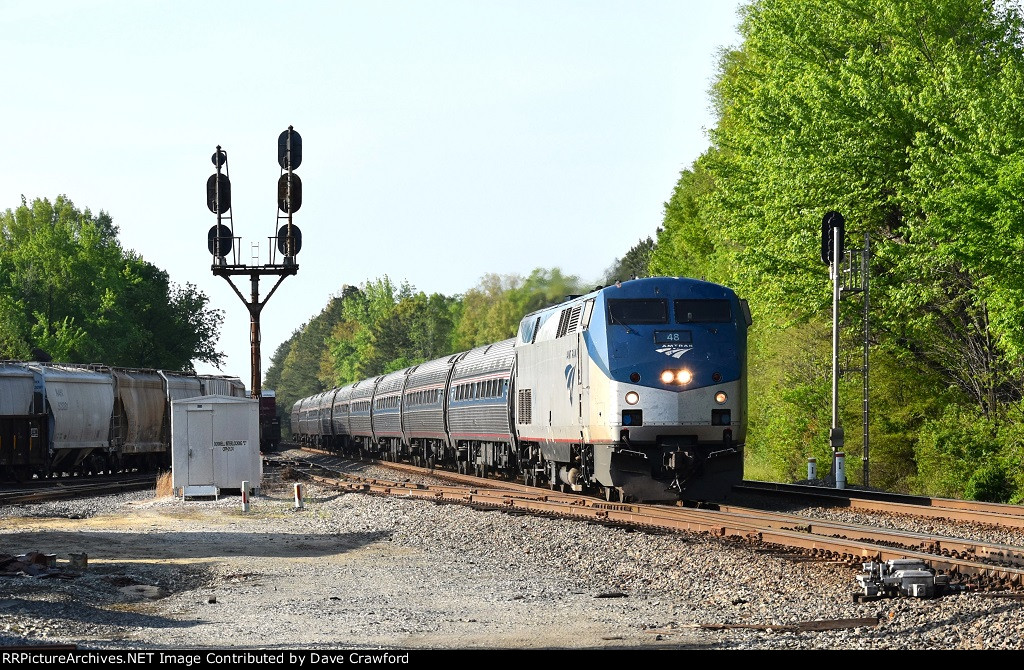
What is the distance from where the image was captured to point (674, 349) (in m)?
21.5

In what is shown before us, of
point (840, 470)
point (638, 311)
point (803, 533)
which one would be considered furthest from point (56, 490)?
point (803, 533)

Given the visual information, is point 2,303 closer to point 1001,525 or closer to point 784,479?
point 784,479

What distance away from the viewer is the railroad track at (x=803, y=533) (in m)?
12.6

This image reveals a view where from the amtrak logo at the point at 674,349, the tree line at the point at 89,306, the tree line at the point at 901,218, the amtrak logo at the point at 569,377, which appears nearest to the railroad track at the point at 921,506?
the amtrak logo at the point at 674,349

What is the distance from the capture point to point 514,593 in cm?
1316

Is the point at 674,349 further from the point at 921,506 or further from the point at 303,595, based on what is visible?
the point at 303,595

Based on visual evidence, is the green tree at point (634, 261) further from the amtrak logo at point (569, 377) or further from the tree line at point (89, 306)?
the amtrak logo at point (569, 377)

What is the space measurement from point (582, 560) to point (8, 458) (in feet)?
98.2

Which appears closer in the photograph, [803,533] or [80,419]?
[803,533]

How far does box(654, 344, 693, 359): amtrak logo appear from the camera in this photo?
21.4 meters

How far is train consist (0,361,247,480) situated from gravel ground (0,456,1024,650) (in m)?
21.3

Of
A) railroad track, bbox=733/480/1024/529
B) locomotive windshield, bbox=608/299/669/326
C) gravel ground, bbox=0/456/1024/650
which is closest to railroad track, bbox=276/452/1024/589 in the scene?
gravel ground, bbox=0/456/1024/650

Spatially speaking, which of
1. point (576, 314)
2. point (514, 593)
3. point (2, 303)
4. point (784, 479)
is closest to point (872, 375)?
point (784, 479)

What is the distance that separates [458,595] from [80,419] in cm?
3370
